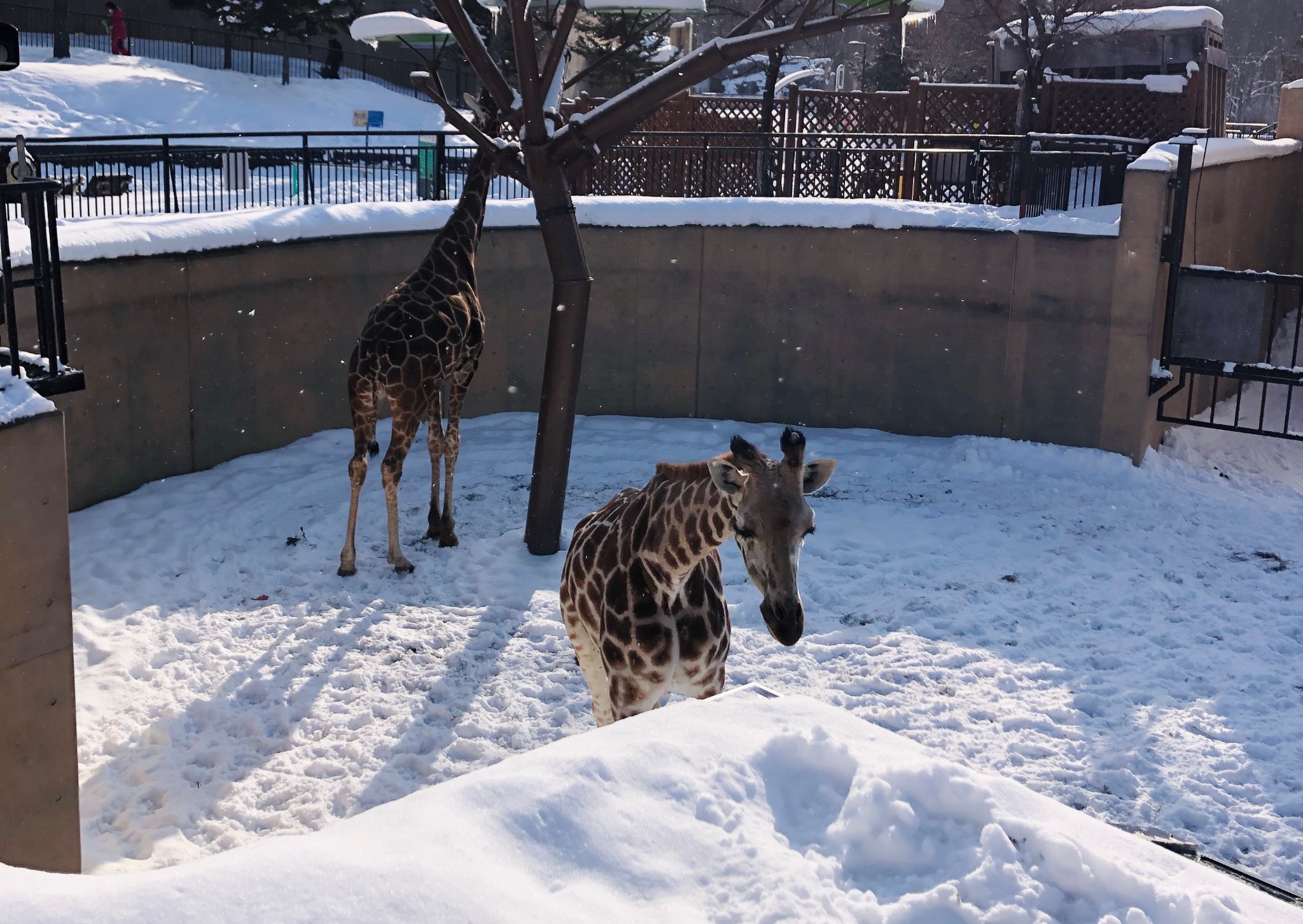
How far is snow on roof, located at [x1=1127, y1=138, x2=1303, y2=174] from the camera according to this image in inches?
464

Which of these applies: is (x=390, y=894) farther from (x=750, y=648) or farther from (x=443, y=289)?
(x=443, y=289)

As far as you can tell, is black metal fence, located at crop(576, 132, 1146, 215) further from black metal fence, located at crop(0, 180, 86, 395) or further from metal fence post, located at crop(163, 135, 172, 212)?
black metal fence, located at crop(0, 180, 86, 395)

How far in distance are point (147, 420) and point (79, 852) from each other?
6.18m

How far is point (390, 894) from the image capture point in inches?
113

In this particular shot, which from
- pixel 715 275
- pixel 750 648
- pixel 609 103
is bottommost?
pixel 750 648

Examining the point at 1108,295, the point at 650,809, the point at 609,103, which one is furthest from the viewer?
the point at 1108,295

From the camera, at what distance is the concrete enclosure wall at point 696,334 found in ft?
36.8

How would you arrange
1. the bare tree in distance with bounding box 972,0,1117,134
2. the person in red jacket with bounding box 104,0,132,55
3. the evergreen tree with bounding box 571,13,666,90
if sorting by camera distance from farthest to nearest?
the person in red jacket with bounding box 104,0,132,55 → the evergreen tree with bounding box 571,13,666,90 → the bare tree in distance with bounding box 972,0,1117,134

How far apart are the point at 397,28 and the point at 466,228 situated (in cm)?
856

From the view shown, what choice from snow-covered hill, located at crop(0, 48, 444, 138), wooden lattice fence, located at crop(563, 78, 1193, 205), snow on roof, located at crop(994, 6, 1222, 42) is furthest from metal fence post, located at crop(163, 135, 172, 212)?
snow on roof, located at crop(994, 6, 1222, 42)

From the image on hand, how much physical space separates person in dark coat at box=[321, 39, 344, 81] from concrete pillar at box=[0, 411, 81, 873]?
3356 cm

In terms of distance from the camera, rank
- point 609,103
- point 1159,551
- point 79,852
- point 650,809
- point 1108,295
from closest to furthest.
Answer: point 650,809, point 79,852, point 609,103, point 1159,551, point 1108,295

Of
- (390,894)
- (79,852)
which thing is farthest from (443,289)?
(390,894)

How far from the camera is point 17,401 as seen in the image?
505cm
